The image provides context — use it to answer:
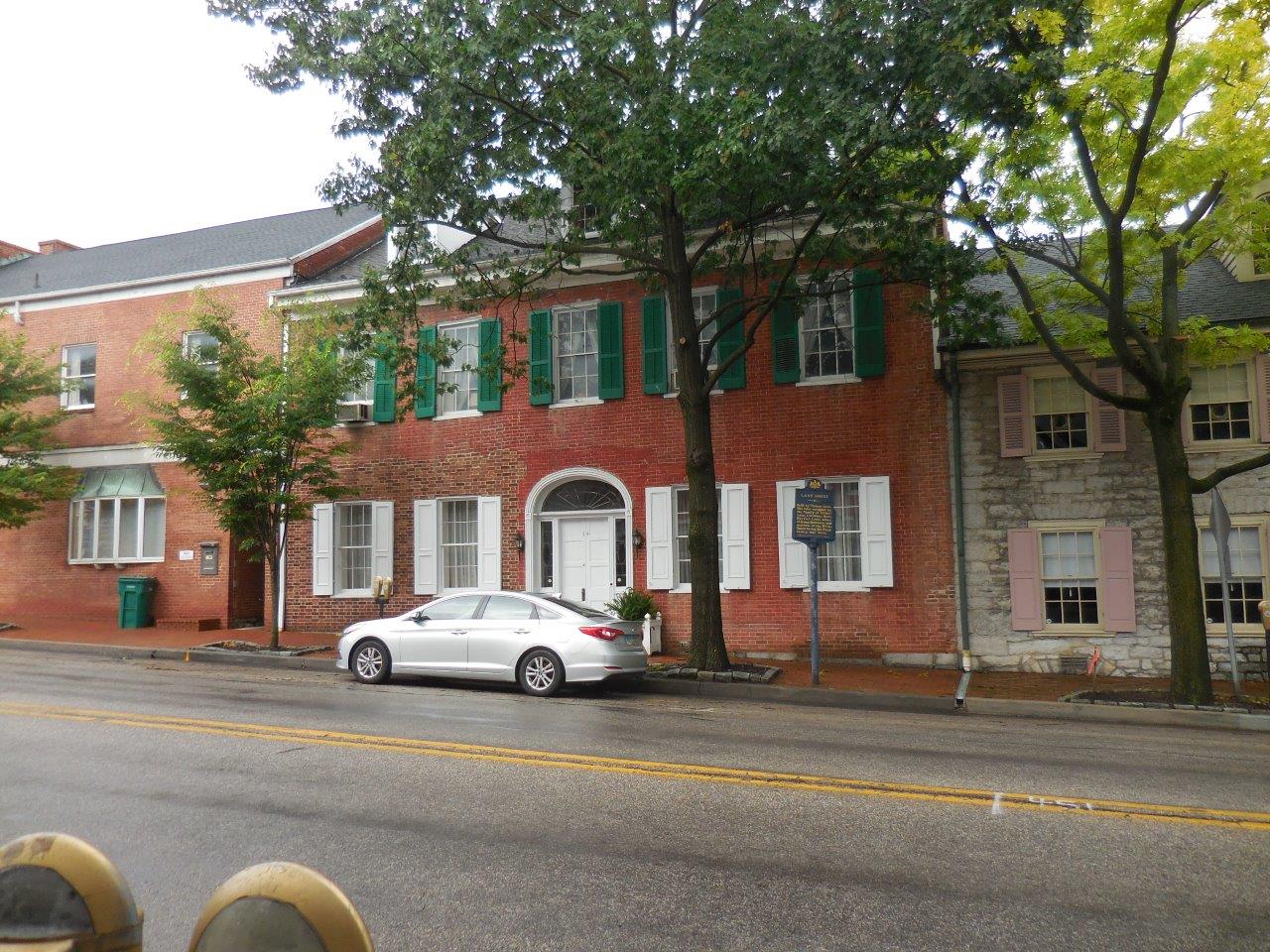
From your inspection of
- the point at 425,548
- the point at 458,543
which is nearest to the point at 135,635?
the point at 425,548

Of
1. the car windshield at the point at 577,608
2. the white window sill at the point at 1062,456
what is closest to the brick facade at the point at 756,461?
the white window sill at the point at 1062,456

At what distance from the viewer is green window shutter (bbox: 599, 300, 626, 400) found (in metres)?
18.0

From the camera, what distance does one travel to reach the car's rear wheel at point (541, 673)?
13.0 meters

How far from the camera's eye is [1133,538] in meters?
15.1

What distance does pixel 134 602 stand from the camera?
69.2 ft

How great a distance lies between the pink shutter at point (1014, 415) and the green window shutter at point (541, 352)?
7.77 meters

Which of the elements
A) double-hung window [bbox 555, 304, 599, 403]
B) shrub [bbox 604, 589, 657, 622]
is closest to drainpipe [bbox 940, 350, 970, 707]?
shrub [bbox 604, 589, 657, 622]

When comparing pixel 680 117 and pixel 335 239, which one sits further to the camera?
pixel 335 239

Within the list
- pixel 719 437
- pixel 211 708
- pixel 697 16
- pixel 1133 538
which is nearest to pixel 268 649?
pixel 211 708

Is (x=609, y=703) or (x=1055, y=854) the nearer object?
(x=1055, y=854)

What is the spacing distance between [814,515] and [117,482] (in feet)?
53.0

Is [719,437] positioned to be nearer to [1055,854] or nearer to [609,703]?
[609,703]

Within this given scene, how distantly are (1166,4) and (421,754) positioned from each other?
10782 mm

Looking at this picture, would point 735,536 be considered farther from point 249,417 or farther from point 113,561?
point 113,561
